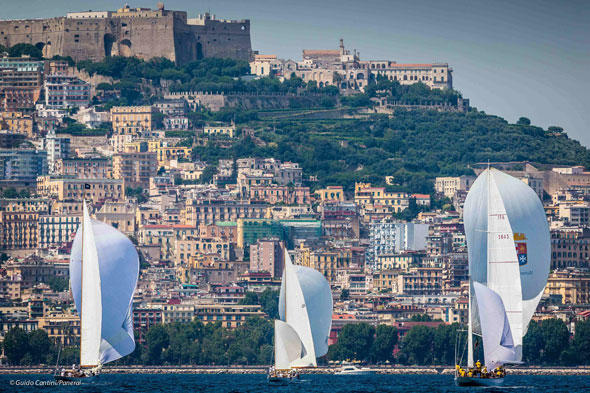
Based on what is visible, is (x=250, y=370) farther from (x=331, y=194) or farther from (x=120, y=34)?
(x=120, y=34)

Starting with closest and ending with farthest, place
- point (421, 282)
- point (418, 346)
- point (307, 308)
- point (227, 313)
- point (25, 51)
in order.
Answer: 1. point (307, 308)
2. point (418, 346)
3. point (227, 313)
4. point (421, 282)
5. point (25, 51)

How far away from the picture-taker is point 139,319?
3519 inches

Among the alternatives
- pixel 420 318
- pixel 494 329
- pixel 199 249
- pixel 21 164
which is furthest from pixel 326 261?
pixel 494 329

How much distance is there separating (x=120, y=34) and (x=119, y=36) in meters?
0.15

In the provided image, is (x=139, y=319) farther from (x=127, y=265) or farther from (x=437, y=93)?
(x=437, y=93)

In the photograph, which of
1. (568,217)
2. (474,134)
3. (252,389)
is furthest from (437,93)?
(252,389)

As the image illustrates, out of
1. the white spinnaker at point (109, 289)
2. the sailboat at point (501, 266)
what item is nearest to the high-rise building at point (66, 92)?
the white spinnaker at point (109, 289)

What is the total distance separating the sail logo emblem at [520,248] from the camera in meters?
51.4

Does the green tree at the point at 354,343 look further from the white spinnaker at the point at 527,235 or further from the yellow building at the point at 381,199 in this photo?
the yellow building at the point at 381,199

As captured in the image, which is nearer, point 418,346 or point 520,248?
point 520,248

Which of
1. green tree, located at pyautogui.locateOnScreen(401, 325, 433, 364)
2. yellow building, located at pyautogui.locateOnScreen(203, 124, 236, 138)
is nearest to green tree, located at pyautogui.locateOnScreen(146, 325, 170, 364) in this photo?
green tree, located at pyautogui.locateOnScreen(401, 325, 433, 364)

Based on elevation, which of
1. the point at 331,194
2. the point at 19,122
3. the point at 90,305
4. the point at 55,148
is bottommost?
the point at 90,305

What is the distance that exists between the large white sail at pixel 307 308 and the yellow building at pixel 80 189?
176 feet

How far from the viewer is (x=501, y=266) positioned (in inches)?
1993
